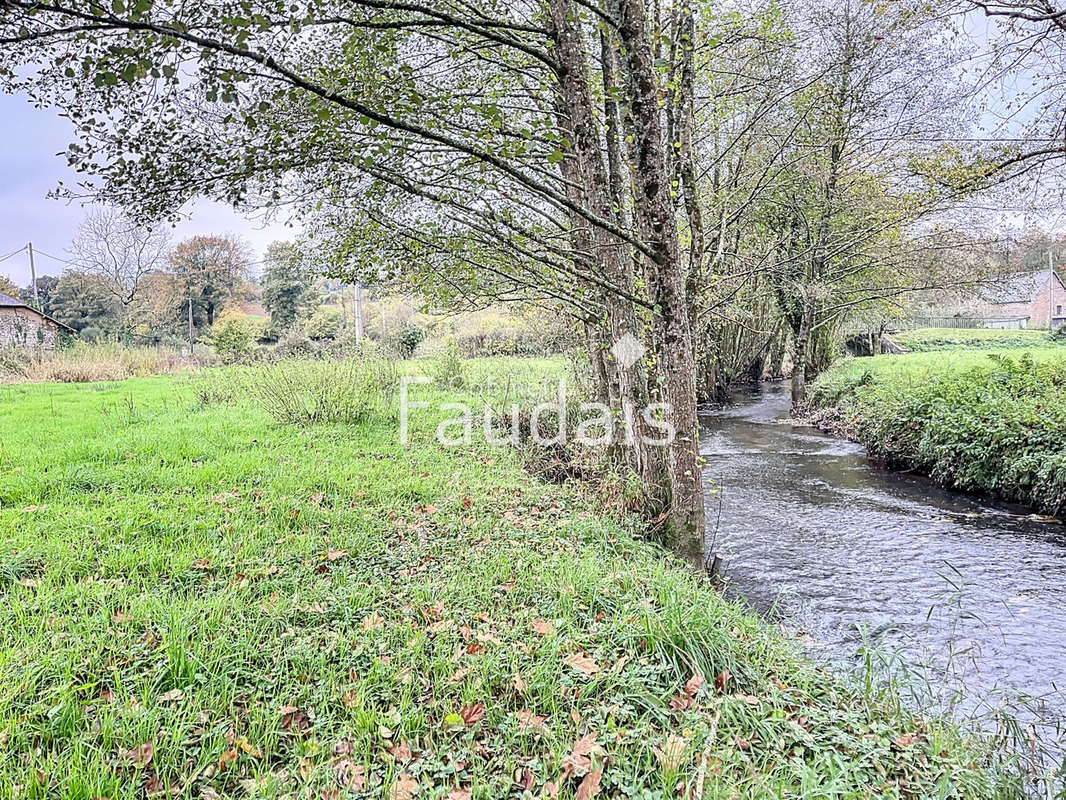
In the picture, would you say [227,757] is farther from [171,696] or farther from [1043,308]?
[1043,308]

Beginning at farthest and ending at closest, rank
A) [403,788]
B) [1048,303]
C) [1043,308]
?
1. [1043,308]
2. [1048,303]
3. [403,788]

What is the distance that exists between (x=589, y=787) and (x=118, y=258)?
35908 mm

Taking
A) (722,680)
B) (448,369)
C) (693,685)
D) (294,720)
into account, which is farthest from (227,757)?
(448,369)

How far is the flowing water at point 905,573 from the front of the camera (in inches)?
138

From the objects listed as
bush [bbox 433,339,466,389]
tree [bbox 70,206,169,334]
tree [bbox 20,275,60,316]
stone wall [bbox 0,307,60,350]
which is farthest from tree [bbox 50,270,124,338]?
bush [bbox 433,339,466,389]

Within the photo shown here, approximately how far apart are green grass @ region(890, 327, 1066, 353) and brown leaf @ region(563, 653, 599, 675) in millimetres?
29291

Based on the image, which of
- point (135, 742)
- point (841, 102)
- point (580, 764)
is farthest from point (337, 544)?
point (841, 102)

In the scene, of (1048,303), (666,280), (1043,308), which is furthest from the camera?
(1043,308)

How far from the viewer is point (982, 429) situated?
7.33 meters

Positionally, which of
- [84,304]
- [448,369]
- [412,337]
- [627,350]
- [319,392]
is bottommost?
[319,392]

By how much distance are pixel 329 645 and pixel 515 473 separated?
412 centimetres

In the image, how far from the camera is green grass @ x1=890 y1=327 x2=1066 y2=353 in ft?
87.8

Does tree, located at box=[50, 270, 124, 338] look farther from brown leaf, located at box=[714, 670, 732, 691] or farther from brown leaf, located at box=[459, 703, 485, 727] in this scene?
brown leaf, located at box=[714, 670, 732, 691]

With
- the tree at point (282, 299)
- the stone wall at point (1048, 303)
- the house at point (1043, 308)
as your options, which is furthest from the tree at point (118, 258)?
the stone wall at point (1048, 303)
